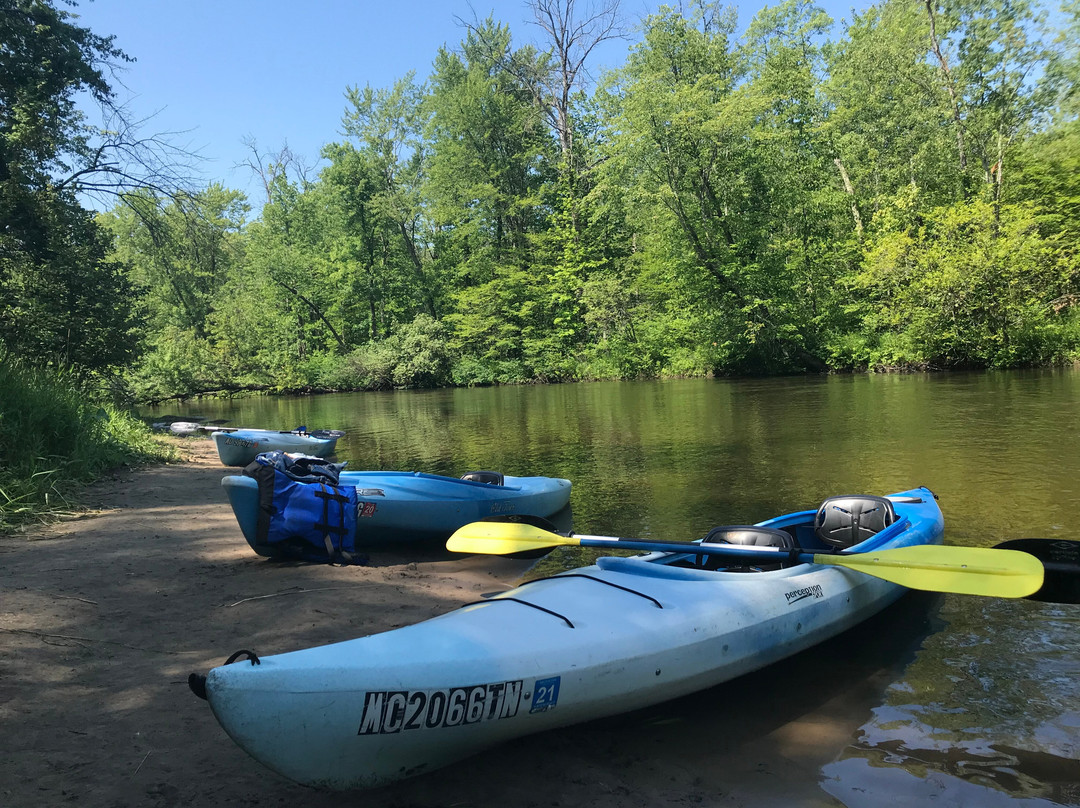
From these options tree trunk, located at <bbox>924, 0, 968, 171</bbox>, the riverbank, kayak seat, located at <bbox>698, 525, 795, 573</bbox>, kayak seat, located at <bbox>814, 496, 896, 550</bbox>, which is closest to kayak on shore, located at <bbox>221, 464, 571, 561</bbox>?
the riverbank

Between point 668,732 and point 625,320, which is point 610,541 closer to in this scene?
point 668,732

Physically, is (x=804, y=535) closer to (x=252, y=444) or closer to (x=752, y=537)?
(x=752, y=537)

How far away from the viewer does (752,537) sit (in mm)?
4293

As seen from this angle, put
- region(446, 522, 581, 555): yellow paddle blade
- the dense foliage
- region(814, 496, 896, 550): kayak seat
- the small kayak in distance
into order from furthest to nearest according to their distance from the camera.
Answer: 1. the dense foliage
2. region(814, 496, 896, 550): kayak seat
3. region(446, 522, 581, 555): yellow paddle blade
4. the small kayak in distance

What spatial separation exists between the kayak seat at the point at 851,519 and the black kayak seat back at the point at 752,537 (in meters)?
0.89

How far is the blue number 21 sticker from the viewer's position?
2646mm

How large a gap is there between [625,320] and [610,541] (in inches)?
1082

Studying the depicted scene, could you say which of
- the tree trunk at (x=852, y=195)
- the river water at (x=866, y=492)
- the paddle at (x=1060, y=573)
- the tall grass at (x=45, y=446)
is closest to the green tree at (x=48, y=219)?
the tall grass at (x=45, y=446)

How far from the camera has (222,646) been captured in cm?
364

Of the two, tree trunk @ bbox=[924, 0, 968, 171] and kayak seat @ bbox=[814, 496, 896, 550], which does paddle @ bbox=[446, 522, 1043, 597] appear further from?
tree trunk @ bbox=[924, 0, 968, 171]

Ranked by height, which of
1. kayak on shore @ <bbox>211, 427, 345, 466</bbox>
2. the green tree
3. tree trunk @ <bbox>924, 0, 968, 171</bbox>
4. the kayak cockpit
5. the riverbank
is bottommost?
the riverbank

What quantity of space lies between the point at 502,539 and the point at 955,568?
9.12 ft

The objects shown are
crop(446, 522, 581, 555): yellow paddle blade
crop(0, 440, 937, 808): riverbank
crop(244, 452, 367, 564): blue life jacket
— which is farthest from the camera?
crop(244, 452, 367, 564): blue life jacket

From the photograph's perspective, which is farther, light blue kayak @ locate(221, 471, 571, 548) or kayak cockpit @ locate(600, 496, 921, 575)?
light blue kayak @ locate(221, 471, 571, 548)
